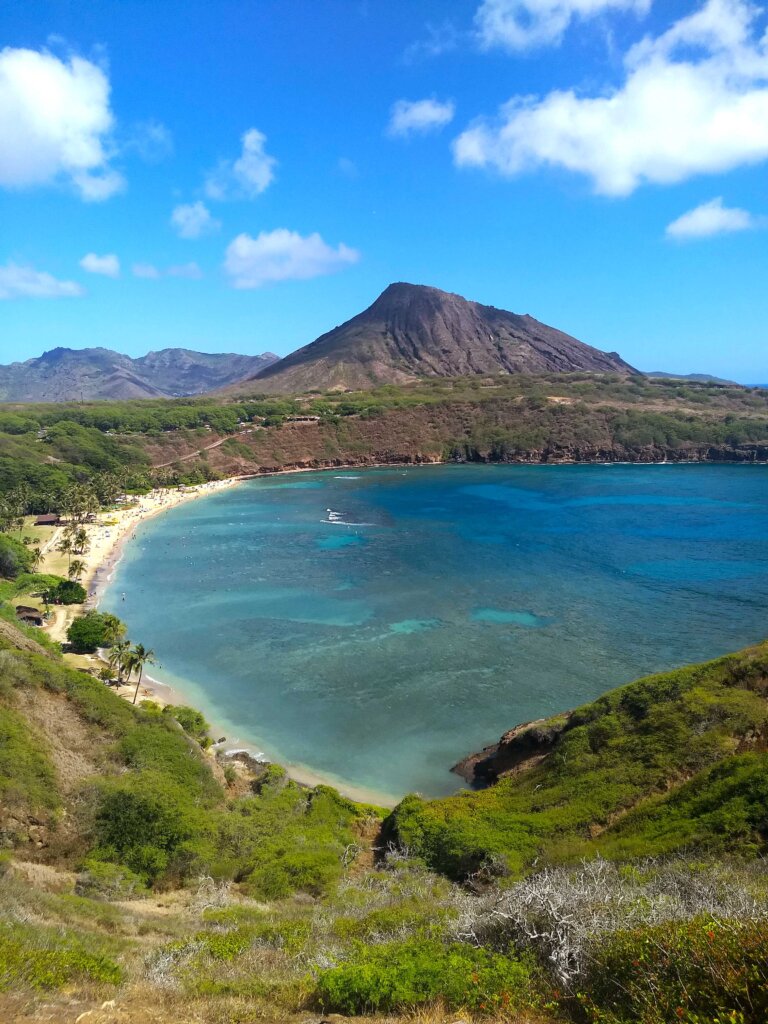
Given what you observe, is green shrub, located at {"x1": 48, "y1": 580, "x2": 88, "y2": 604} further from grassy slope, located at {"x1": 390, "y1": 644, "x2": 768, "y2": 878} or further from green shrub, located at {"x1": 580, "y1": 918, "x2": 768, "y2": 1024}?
green shrub, located at {"x1": 580, "y1": 918, "x2": 768, "y2": 1024}

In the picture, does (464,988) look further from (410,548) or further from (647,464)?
(647,464)

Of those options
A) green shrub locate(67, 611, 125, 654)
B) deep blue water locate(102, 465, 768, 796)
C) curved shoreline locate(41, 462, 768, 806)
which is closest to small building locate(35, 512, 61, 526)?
curved shoreline locate(41, 462, 768, 806)

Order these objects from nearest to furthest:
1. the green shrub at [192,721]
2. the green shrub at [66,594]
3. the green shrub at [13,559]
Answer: the green shrub at [192,721], the green shrub at [66,594], the green shrub at [13,559]

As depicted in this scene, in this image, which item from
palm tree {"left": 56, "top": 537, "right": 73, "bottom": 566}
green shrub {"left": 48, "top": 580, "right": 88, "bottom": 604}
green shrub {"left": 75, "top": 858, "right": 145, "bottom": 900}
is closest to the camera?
green shrub {"left": 75, "top": 858, "right": 145, "bottom": 900}

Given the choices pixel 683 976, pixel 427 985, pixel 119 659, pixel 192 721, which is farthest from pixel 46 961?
pixel 119 659

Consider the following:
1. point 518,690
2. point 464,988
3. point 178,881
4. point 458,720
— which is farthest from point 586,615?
A: point 464,988

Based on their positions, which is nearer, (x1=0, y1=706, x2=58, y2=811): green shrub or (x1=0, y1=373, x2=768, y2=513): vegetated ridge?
(x1=0, y1=706, x2=58, y2=811): green shrub

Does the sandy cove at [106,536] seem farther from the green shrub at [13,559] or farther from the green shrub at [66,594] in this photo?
the green shrub at [13,559]

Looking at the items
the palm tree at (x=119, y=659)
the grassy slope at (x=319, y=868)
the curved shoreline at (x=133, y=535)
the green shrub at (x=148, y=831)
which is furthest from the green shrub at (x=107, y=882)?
the palm tree at (x=119, y=659)
